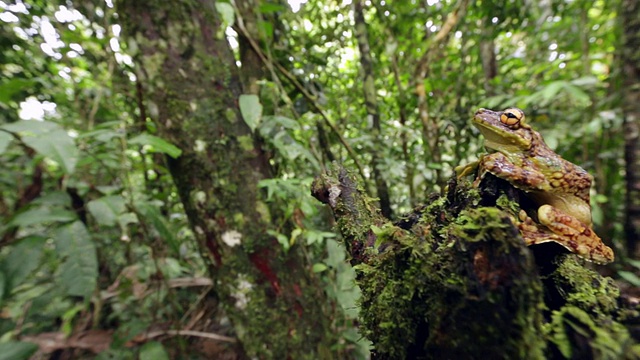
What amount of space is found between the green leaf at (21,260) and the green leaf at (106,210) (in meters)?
0.18

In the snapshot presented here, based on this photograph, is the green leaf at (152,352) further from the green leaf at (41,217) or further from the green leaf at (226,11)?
the green leaf at (226,11)

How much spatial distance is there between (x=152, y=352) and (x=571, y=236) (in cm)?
182

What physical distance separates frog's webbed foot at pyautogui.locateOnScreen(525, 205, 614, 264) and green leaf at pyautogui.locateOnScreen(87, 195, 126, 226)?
4.51 ft

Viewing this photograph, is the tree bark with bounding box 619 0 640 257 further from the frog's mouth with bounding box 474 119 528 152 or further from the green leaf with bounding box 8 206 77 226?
the green leaf with bounding box 8 206 77 226

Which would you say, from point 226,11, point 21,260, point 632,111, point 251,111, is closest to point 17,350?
point 21,260

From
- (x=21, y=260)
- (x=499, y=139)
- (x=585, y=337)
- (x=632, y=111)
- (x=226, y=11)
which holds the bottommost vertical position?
(x=21, y=260)

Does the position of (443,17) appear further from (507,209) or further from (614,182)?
(507,209)

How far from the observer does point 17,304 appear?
188 centimetres

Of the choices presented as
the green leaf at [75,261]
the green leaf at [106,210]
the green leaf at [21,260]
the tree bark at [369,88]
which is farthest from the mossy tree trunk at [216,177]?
the tree bark at [369,88]

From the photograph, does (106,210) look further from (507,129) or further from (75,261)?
(507,129)

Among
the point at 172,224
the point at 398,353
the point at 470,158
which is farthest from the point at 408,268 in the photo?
the point at 470,158

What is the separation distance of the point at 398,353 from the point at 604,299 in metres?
0.37

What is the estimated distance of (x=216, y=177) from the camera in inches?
62.8

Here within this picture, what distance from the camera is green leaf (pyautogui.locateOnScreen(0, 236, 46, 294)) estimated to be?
1171mm
